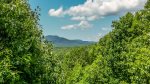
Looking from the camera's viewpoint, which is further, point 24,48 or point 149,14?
point 149,14

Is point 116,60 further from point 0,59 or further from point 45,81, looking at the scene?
point 0,59

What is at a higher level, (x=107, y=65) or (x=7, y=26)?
(x=7, y=26)

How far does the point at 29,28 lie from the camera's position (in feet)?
79.0

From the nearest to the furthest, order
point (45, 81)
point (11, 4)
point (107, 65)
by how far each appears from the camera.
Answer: point (11, 4)
point (45, 81)
point (107, 65)

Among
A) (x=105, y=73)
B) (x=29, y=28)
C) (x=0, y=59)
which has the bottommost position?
(x=105, y=73)

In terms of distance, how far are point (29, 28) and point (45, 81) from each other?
3645mm

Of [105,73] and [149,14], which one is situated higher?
[149,14]

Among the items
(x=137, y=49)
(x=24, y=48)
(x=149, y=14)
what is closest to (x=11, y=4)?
(x=24, y=48)

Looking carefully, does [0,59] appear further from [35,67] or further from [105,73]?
[105,73]

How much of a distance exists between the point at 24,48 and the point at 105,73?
3947cm

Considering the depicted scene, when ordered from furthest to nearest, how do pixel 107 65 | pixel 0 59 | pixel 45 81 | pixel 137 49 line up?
pixel 107 65 → pixel 137 49 → pixel 45 81 → pixel 0 59

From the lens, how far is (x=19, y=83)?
2208 cm

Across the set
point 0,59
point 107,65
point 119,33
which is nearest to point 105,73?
point 107,65

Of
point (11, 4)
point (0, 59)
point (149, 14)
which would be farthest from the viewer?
point (149, 14)
